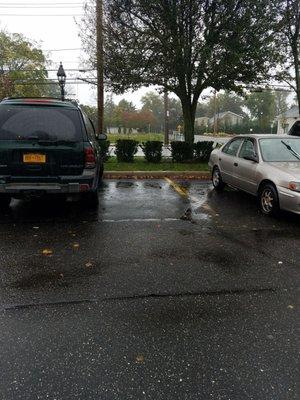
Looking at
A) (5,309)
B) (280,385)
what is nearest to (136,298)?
(5,309)

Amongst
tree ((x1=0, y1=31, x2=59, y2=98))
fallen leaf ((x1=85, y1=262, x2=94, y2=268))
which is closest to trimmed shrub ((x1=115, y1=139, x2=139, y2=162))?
fallen leaf ((x1=85, y1=262, x2=94, y2=268))

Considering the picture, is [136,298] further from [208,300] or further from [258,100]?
[258,100]

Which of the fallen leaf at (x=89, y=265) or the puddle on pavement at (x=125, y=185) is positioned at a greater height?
the puddle on pavement at (x=125, y=185)

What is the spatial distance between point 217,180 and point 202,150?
4.53m

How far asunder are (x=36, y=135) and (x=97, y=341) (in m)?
3.96

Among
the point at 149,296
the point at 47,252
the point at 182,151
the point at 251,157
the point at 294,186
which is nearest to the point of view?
the point at 149,296

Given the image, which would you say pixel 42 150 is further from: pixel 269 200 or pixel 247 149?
pixel 247 149

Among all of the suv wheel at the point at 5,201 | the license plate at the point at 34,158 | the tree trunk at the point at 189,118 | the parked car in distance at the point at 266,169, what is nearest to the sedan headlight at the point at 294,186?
the parked car in distance at the point at 266,169

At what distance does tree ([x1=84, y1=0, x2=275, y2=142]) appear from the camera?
38.6 feet

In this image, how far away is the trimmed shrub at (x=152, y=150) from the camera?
13469mm

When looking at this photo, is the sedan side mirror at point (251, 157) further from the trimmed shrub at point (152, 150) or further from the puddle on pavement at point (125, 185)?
the trimmed shrub at point (152, 150)

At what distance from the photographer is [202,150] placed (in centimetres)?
1376

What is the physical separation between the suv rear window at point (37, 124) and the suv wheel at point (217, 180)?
4271 mm

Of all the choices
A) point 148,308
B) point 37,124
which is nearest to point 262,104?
point 37,124
